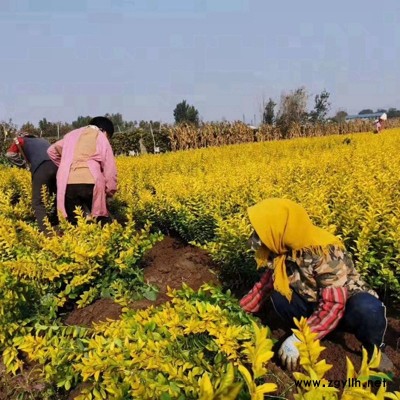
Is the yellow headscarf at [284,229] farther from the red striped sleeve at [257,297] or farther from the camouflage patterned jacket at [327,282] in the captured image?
the red striped sleeve at [257,297]

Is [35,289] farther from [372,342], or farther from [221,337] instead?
[372,342]

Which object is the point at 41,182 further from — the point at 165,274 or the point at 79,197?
the point at 165,274

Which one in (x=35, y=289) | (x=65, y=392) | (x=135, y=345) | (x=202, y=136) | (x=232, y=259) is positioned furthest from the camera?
(x=202, y=136)

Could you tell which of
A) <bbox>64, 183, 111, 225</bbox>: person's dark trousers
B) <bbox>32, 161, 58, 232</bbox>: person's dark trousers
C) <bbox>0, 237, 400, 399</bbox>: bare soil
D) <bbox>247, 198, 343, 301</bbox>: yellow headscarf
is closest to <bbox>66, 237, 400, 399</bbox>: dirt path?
<bbox>0, 237, 400, 399</bbox>: bare soil

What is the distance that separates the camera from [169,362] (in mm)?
1725

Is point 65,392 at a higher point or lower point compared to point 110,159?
lower

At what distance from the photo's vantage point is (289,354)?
230 cm

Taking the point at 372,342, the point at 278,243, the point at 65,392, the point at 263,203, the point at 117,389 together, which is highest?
the point at 263,203

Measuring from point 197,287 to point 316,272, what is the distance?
146 cm

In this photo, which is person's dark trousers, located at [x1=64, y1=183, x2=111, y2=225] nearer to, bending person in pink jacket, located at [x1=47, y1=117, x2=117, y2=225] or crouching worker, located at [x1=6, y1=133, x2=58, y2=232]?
bending person in pink jacket, located at [x1=47, y1=117, x2=117, y2=225]

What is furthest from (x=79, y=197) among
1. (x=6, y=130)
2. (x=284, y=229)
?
(x=6, y=130)

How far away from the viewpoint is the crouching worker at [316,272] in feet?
7.45

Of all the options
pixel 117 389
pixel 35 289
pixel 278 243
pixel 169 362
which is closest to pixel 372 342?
pixel 278 243

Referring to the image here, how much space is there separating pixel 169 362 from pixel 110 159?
323 centimetres
